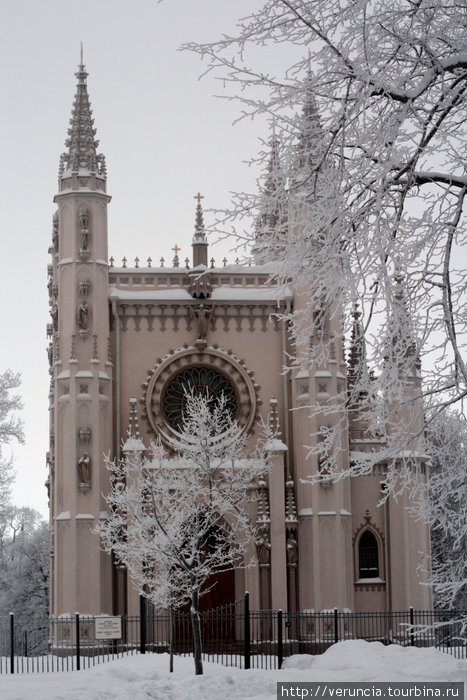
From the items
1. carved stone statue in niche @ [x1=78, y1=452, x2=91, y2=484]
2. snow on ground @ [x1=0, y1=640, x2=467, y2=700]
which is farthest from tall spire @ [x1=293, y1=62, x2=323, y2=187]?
carved stone statue in niche @ [x1=78, y1=452, x2=91, y2=484]

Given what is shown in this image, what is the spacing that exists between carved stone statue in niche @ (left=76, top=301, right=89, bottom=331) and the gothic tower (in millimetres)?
31

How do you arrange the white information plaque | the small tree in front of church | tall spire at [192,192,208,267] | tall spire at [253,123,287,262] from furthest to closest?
tall spire at [192,192,208,267]
the white information plaque
the small tree in front of church
tall spire at [253,123,287,262]

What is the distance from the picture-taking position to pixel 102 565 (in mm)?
35688

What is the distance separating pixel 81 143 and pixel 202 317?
700 cm

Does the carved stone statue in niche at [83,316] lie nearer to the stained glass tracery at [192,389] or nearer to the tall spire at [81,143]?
the stained glass tracery at [192,389]

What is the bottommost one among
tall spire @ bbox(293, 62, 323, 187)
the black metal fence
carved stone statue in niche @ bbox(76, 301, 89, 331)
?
the black metal fence

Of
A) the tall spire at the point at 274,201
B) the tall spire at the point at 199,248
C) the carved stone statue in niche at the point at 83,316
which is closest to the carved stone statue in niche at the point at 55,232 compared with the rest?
the carved stone statue in niche at the point at 83,316

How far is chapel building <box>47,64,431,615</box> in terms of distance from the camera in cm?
3581

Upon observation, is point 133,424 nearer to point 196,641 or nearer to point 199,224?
point 199,224

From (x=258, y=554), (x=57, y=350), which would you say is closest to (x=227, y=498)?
(x=258, y=554)

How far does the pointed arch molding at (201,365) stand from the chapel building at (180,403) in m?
0.04

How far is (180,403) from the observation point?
3812cm

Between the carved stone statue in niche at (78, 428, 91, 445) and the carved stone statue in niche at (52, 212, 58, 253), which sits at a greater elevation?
the carved stone statue in niche at (52, 212, 58, 253)

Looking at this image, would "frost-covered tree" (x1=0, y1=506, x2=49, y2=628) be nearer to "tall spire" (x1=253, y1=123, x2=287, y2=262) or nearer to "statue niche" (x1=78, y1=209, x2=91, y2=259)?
"statue niche" (x1=78, y1=209, x2=91, y2=259)
